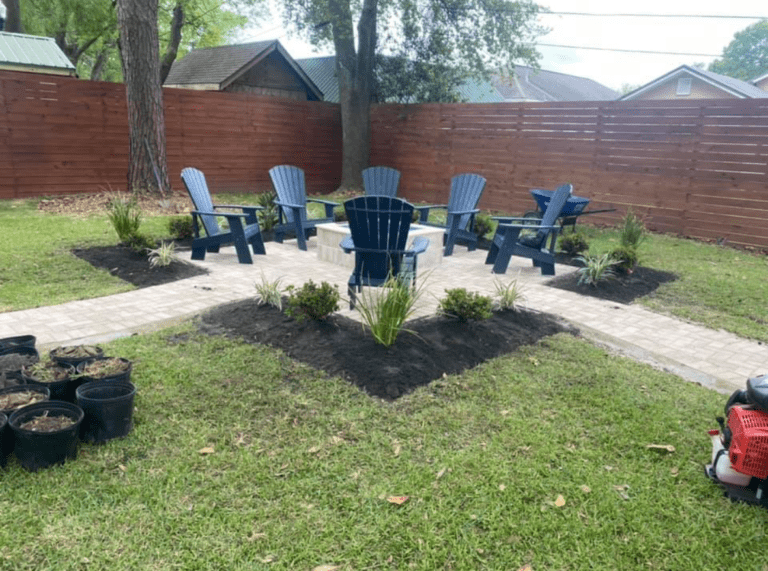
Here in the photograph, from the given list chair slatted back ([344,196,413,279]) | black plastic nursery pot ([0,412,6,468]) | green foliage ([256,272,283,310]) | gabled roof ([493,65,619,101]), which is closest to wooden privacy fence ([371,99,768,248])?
chair slatted back ([344,196,413,279])

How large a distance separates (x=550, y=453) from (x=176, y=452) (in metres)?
1.69

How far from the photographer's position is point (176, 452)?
8.19 feet

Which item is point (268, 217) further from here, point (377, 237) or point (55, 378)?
point (55, 378)

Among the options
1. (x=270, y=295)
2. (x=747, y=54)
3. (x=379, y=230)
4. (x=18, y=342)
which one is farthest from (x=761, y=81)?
(x=18, y=342)

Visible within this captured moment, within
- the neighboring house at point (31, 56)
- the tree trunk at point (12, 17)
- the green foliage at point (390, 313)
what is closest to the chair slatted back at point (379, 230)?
the green foliage at point (390, 313)

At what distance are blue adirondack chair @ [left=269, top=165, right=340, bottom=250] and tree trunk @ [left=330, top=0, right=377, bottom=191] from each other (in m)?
5.57

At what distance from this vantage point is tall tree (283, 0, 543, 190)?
1189 cm

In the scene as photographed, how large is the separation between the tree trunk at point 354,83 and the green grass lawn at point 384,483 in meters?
9.95

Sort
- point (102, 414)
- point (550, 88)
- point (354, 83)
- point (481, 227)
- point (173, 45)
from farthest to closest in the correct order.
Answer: point (550, 88), point (173, 45), point (354, 83), point (481, 227), point (102, 414)

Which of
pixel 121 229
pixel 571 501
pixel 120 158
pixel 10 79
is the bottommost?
pixel 571 501

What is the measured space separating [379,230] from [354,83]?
8922 mm

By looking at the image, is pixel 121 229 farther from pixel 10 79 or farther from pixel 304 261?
pixel 10 79

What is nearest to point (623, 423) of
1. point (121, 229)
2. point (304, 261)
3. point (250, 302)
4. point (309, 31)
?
point (250, 302)

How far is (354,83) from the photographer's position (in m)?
12.3
